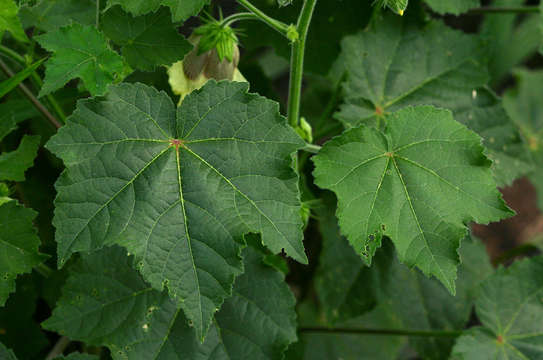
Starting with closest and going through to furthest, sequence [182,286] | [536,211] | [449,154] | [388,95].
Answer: [182,286]
[449,154]
[388,95]
[536,211]

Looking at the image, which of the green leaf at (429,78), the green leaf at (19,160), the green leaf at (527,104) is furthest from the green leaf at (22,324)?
the green leaf at (527,104)

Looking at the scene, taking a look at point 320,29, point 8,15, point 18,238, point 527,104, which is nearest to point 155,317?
point 18,238

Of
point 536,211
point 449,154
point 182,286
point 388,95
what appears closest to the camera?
point 182,286

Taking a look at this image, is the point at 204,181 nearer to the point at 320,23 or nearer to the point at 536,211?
the point at 320,23

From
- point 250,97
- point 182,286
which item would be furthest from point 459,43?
point 182,286

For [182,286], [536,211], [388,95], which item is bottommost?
[536,211]

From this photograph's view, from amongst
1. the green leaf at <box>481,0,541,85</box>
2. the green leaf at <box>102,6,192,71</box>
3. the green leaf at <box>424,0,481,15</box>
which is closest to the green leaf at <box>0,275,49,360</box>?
the green leaf at <box>102,6,192,71</box>

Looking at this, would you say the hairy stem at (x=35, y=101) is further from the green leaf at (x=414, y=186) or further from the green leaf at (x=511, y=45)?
the green leaf at (x=511, y=45)

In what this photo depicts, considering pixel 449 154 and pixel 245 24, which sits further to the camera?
pixel 245 24
